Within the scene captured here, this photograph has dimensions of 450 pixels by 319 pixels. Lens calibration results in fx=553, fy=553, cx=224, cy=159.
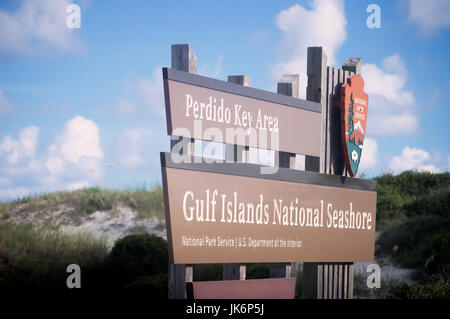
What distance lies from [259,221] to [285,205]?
18.8 inches

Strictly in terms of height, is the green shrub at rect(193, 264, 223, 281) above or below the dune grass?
below

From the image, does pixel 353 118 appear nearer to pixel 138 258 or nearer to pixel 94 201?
pixel 138 258

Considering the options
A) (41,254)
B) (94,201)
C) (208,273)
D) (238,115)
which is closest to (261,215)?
(238,115)

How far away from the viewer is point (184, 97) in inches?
215

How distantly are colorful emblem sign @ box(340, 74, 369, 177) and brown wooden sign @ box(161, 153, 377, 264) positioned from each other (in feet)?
1.23

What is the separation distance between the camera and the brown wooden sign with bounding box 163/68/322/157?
542 centimetres

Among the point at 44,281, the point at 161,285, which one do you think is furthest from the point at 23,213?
Result: the point at 161,285

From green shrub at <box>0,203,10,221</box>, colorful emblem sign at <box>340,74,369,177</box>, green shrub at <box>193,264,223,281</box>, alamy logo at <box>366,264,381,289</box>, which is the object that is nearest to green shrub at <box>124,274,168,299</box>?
green shrub at <box>193,264,223,281</box>

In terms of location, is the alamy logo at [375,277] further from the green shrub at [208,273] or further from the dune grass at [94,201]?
the dune grass at [94,201]

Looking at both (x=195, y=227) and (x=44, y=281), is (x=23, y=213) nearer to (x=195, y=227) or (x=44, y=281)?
(x=44, y=281)

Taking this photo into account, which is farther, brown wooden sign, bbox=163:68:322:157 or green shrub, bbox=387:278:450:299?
green shrub, bbox=387:278:450:299

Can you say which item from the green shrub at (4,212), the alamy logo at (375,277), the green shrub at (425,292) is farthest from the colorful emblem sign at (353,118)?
the green shrub at (4,212)

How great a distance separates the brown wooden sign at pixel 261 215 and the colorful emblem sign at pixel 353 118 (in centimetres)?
37

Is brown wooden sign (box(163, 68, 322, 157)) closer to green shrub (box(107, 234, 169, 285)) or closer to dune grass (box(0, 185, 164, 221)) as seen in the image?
green shrub (box(107, 234, 169, 285))
